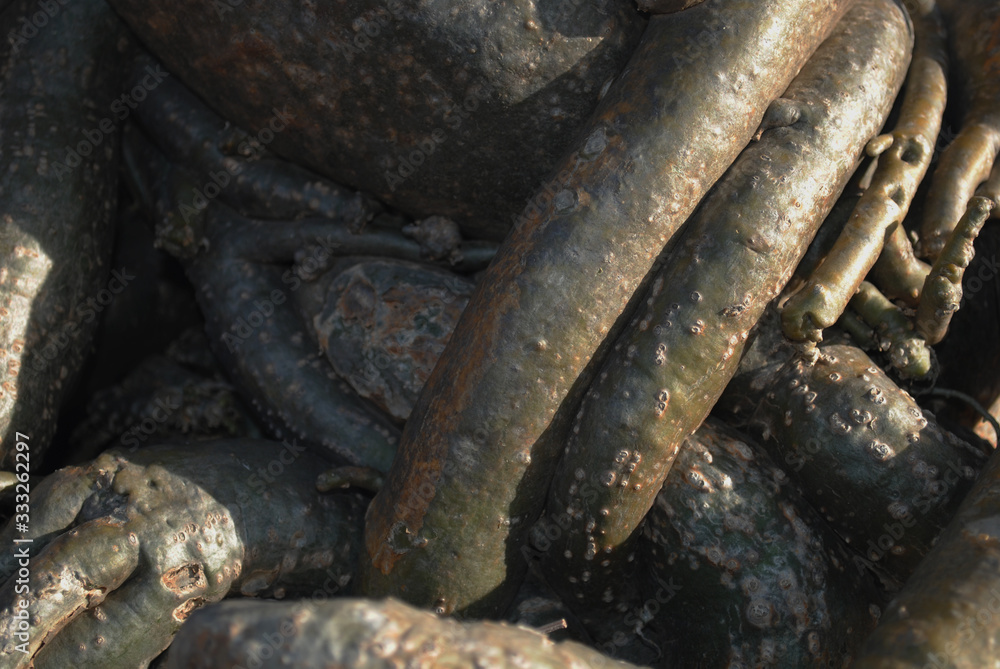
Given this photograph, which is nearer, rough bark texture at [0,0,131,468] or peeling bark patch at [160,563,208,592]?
peeling bark patch at [160,563,208,592]

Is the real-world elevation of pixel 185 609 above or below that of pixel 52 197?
below

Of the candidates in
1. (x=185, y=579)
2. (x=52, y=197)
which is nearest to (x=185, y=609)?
(x=185, y=579)

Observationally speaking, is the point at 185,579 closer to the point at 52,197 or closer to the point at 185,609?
the point at 185,609

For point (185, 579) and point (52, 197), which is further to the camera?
point (52, 197)

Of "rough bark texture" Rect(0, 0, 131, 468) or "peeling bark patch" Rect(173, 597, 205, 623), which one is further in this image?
"rough bark texture" Rect(0, 0, 131, 468)

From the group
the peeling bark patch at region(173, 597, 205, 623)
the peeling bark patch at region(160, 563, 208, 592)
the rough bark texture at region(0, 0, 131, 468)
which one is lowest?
the peeling bark patch at region(173, 597, 205, 623)

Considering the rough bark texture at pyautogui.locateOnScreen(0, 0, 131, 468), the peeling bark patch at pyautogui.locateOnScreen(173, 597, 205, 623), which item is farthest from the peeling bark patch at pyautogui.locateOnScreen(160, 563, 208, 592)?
the rough bark texture at pyautogui.locateOnScreen(0, 0, 131, 468)

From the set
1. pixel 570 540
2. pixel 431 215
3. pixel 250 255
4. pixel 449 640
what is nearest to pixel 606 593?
pixel 570 540

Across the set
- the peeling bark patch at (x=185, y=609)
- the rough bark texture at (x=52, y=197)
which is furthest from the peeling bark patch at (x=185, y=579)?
the rough bark texture at (x=52, y=197)

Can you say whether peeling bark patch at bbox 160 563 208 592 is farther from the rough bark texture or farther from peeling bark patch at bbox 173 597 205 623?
the rough bark texture

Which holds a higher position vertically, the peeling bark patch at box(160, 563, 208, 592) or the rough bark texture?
the rough bark texture

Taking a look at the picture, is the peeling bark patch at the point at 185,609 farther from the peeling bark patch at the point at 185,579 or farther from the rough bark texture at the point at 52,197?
the rough bark texture at the point at 52,197

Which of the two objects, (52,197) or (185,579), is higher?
(52,197)

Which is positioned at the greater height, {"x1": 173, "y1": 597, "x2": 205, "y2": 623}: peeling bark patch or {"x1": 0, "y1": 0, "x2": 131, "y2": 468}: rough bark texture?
{"x1": 0, "y1": 0, "x2": 131, "y2": 468}: rough bark texture
